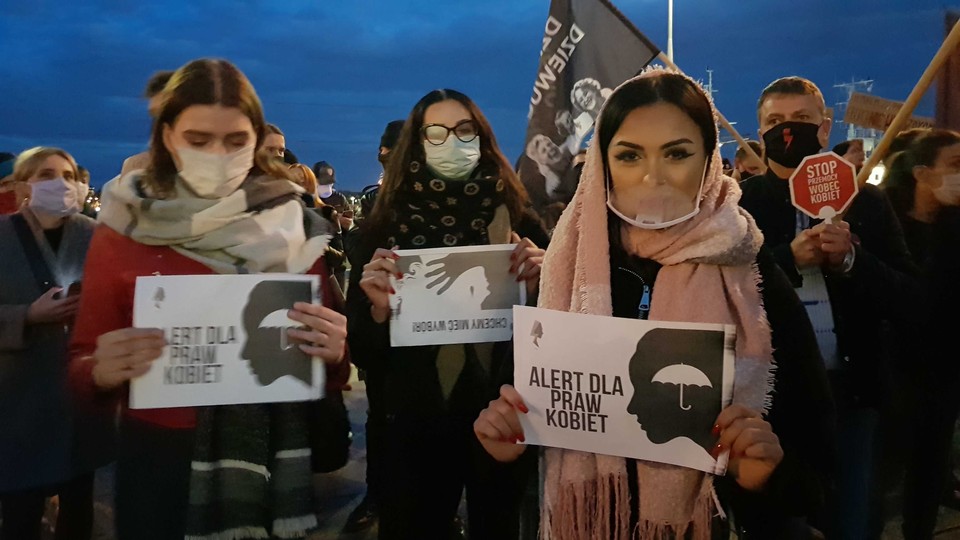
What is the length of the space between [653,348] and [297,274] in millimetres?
979

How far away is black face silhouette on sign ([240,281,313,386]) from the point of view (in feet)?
5.97

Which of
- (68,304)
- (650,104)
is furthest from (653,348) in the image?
(68,304)

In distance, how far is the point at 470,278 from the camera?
2.19 metres

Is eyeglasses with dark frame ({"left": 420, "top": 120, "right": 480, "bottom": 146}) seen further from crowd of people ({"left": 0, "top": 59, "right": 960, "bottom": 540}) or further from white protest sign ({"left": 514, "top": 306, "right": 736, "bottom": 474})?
white protest sign ({"left": 514, "top": 306, "right": 736, "bottom": 474})

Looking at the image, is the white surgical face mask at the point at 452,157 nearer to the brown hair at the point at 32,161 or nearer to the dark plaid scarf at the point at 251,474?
the dark plaid scarf at the point at 251,474

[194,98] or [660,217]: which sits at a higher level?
[194,98]

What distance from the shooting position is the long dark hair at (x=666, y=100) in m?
1.66

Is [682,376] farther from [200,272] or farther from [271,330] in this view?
[200,272]

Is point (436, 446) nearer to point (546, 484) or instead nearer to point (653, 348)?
point (546, 484)

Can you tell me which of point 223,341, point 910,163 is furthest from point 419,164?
point 910,163

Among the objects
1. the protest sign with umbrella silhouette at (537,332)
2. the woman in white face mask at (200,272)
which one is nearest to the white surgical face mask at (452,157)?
the woman in white face mask at (200,272)

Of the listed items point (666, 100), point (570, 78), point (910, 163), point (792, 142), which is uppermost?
point (570, 78)

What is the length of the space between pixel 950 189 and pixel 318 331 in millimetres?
3302

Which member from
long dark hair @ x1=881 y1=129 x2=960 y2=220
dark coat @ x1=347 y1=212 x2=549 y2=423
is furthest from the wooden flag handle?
dark coat @ x1=347 y1=212 x2=549 y2=423
